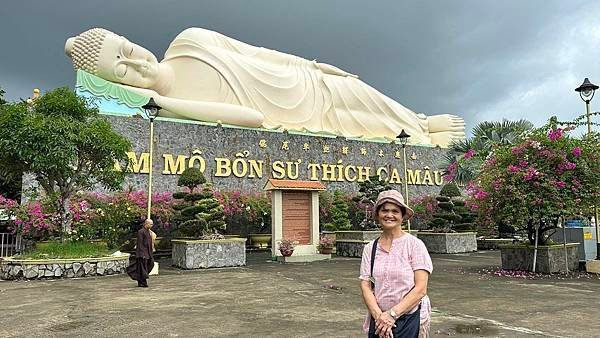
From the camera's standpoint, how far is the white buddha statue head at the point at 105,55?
1571cm

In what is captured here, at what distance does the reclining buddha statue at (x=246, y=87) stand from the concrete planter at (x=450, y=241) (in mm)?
6078

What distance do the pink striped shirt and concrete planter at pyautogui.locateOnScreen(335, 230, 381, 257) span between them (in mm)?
11007

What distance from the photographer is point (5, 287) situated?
8.23 meters

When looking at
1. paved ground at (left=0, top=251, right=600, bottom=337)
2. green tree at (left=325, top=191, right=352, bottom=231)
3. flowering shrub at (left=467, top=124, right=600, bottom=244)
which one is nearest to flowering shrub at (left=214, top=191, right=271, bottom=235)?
green tree at (left=325, top=191, right=352, bottom=231)

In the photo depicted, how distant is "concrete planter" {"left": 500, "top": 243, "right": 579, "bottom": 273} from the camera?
908 cm

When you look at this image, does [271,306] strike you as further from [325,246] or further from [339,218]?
[339,218]

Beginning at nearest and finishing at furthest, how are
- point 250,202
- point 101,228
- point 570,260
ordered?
point 570,260 → point 101,228 → point 250,202

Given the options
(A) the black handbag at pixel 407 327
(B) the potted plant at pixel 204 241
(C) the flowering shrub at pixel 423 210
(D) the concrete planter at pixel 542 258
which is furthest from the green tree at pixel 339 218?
(A) the black handbag at pixel 407 327

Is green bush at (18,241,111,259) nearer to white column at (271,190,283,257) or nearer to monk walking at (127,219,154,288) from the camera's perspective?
monk walking at (127,219,154,288)

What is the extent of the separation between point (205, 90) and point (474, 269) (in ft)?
37.2

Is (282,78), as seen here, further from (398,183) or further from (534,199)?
(534,199)

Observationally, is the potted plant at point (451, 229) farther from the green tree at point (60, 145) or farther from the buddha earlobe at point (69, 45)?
the buddha earlobe at point (69, 45)

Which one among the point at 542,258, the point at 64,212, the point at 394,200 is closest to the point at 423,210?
the point at 542,258

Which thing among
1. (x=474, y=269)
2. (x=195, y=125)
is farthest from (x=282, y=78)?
(x=474, y=269)
